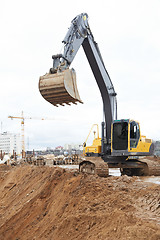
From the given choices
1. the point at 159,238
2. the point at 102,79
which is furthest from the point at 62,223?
the point at 102,79

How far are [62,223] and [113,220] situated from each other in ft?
5.73

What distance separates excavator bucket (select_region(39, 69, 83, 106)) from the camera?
982 centimetres

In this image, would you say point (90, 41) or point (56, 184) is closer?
point (56, 184)

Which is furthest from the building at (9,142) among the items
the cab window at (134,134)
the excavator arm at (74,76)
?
the cab window at (134,134)

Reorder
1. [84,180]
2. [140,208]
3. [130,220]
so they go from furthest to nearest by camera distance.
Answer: [84,180]
[140,208]
[130,220]

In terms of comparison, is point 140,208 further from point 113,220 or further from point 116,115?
point 116,115

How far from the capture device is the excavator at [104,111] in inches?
397

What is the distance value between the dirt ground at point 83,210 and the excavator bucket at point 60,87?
2914 millimetres

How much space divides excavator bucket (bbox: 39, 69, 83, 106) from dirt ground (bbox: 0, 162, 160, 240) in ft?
9.56

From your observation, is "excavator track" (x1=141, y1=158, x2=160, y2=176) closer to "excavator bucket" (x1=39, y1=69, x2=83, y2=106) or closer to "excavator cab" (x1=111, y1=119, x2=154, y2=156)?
→ "excavator cab" (x1=111, y1=119, x2=154, y2=156)

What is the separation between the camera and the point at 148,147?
515 inches

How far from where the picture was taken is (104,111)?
13.9 meters

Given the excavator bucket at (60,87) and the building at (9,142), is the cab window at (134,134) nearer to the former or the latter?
the excavator bucket at (60,87)

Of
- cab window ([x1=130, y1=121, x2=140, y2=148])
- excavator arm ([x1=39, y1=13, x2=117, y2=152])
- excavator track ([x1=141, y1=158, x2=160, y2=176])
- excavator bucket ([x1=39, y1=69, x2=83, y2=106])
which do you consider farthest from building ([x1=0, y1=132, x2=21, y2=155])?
excavator bucket ([x1=39, y1=69, x2=83, y2=106])
